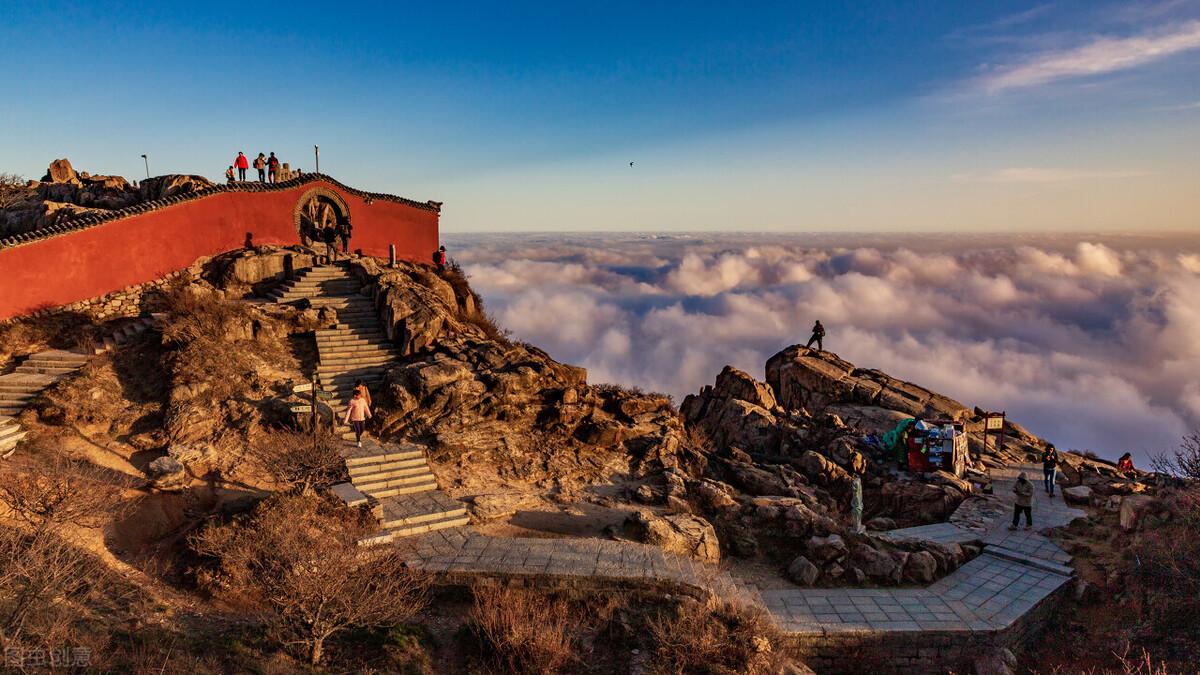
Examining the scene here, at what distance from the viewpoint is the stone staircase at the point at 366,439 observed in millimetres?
10836

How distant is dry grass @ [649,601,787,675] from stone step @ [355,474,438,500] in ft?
19.3

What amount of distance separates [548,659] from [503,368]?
9254 mm

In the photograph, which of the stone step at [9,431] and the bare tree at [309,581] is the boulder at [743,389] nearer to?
the bare tree at [309,581]

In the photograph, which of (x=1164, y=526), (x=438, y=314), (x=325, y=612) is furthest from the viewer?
(x=438, y=314)

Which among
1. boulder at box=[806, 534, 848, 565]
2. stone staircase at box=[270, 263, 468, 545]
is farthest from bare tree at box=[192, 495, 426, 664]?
boulder at box=[806, 534, 848, 565]

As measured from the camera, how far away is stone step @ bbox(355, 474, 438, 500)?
11657 mm

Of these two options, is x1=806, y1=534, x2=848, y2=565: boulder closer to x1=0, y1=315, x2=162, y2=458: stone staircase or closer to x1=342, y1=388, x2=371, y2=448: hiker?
x1=342, y1=388, x2=371, y2=448: hiker

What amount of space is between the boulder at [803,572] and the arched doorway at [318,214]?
20223 millimetres

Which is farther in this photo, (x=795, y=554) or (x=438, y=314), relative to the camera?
(x=438, y=314)

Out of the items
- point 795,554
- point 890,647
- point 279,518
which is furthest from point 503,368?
point 890,647

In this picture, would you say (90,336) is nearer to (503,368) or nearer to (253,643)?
(503,368)

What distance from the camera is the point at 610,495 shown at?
13.0 meters

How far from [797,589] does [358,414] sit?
933 cm

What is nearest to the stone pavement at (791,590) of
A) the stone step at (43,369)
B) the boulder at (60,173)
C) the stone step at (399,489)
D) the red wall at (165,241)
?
the stone step at (399,489)
